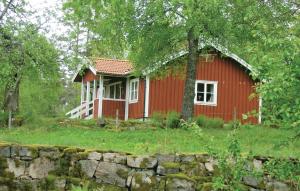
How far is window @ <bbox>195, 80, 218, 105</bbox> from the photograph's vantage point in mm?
30670

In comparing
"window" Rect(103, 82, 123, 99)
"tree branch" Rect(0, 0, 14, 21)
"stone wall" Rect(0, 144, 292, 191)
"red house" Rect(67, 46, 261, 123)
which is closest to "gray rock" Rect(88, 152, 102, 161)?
"stone wall" Rect(0, 144, 292, 191)

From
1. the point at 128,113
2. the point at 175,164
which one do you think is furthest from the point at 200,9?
the point at 128,113

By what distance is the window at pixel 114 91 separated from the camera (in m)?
35.2

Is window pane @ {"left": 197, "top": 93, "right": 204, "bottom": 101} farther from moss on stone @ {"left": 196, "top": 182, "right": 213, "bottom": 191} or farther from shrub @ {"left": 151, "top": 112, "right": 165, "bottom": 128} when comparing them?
moss on stone @ {"left": 196, "top": 182, "right": 213, "bottom": 191}

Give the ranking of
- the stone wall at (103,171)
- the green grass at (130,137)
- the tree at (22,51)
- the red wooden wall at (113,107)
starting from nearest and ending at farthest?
1. the stone wall at (103,171)
2. the green grass at (130,137)
3. the tree at (22,51)
4. the red wooden wall at (113,107)

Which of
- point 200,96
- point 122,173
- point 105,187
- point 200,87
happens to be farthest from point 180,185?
point 200,87

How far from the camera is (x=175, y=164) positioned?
44.0 ft

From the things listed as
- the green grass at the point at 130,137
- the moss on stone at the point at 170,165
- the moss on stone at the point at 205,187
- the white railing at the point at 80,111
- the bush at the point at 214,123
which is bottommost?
the moss on stone at the point at 205,187

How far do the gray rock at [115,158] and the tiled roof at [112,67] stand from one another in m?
18.8

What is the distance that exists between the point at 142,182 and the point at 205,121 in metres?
12.3

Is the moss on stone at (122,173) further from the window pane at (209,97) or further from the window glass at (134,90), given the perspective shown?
the window glass at (134,90)

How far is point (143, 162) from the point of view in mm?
13367

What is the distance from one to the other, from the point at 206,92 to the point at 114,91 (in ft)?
25.1

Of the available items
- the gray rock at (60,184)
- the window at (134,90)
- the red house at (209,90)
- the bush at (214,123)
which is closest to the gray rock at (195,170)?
the gray rock at (60,184)
